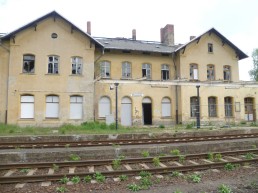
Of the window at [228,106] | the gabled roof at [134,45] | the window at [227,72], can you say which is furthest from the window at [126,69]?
the window at [227,72]

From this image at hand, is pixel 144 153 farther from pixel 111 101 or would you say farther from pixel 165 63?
pixel 165 63

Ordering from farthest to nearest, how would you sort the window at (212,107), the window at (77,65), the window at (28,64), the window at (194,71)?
the window at (194,71)
the window at (212,107)
the window at (77,65)
the window at (28,64)

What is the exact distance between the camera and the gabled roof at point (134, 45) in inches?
972

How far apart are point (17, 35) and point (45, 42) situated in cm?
211

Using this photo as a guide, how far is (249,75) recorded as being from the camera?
57375 mm

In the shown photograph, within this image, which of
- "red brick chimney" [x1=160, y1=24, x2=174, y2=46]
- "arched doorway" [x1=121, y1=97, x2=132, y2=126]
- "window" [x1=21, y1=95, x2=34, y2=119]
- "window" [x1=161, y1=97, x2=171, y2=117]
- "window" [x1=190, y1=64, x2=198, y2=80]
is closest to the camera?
"window" [x1=21, y1=95, x2=34, y2=119]

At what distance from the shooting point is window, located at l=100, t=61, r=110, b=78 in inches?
964

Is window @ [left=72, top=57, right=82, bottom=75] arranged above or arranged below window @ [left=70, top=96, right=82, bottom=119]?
above

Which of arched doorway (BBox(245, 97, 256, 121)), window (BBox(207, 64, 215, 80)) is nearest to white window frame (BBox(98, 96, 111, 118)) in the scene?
window (BBox(207, 64, 215, 80))

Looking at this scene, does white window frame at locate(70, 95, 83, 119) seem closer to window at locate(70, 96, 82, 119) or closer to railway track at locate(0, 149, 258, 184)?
window at locate(70, 96, 82, 119)

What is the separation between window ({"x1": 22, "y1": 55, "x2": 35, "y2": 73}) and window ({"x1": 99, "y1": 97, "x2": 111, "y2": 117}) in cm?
598

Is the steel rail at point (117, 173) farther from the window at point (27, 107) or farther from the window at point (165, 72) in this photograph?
the window at point (165, 72)

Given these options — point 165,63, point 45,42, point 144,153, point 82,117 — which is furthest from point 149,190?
point 165,63

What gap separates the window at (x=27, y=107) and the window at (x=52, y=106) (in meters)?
1.17
